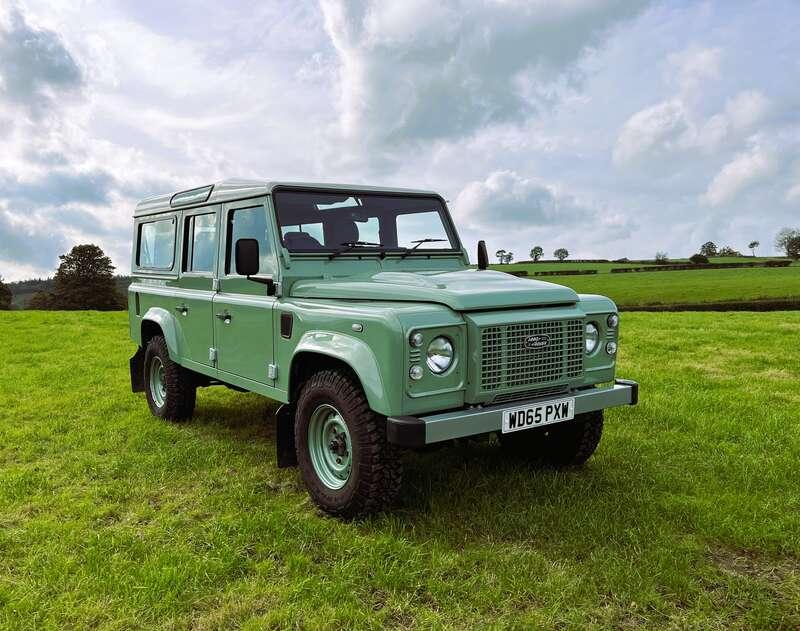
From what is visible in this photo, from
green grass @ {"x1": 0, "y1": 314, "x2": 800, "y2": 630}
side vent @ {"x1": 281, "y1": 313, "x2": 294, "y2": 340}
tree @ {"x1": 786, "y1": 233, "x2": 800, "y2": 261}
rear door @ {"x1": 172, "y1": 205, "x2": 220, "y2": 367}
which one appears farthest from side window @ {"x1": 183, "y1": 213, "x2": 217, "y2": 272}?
tree @ {"x1": 786, "y1": 233, "x2": 800, "y2": 261}

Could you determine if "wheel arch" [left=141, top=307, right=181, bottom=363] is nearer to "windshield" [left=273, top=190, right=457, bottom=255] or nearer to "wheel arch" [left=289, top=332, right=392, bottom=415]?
"windshield" [left=273, top=190, right=457, bottom=255]

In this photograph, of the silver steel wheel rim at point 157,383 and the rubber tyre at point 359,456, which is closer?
the rubber tyre at point 359,456

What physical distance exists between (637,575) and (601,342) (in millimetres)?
1700

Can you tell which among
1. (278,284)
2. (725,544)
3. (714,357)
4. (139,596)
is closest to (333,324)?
(278,284)

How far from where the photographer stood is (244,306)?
5074 mm

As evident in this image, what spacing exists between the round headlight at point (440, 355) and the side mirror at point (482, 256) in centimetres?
203

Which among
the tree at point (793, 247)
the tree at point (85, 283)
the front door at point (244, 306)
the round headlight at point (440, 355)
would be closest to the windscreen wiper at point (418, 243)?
the front door at point (244, 306)

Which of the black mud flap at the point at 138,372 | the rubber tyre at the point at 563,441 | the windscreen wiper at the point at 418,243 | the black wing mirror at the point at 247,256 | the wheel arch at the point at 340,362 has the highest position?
the windscreen wiper at the point at 418,243

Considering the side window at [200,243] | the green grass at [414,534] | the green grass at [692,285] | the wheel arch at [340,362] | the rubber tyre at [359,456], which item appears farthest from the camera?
the green grass at [692,285]

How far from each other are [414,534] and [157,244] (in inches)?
184

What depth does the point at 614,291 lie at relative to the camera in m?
39.2

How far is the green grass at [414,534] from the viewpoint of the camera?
314 centimetres

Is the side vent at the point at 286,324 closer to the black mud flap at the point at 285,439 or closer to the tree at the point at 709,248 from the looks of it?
the black mud flap at the point at 285,439

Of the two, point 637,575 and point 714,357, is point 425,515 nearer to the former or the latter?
point 637,575
